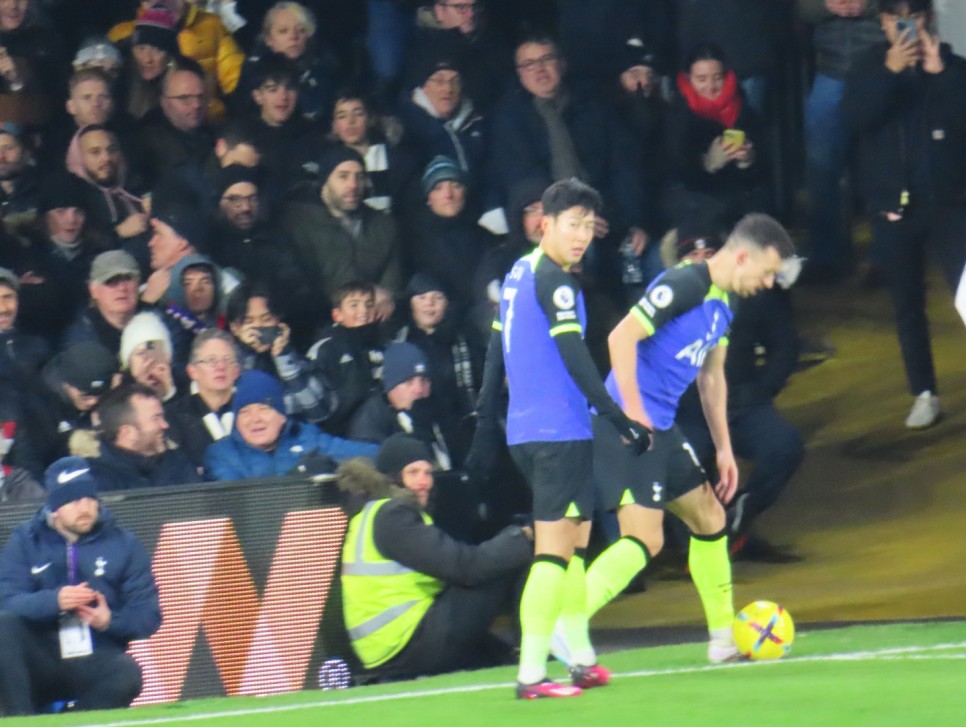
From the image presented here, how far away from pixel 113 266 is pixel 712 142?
3725mm

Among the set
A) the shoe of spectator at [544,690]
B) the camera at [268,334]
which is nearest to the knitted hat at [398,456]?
the camera at [268,334]

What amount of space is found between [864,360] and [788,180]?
160 cm

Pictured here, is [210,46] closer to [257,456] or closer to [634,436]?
[257,456]

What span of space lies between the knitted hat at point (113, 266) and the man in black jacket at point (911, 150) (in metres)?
4.52

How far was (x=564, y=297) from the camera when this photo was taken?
6.99m

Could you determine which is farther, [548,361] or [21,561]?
[21,561]

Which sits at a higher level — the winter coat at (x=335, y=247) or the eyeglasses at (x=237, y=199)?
the eyeglasses at (x=237, y=199)

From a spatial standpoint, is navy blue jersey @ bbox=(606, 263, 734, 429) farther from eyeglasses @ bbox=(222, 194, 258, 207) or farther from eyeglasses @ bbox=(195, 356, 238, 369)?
eyeglasses @ bbox=(222, 194, 258, 207)

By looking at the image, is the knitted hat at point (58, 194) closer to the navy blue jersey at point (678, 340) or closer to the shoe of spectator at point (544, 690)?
the navy blue jersey at point (678, 340)

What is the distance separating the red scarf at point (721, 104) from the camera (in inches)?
472

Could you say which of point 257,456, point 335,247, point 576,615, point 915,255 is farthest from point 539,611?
point 915,255

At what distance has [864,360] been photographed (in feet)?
44.5

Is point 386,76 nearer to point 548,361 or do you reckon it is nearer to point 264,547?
point 264,547

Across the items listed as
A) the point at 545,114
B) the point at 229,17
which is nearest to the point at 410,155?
the point at 545,114
